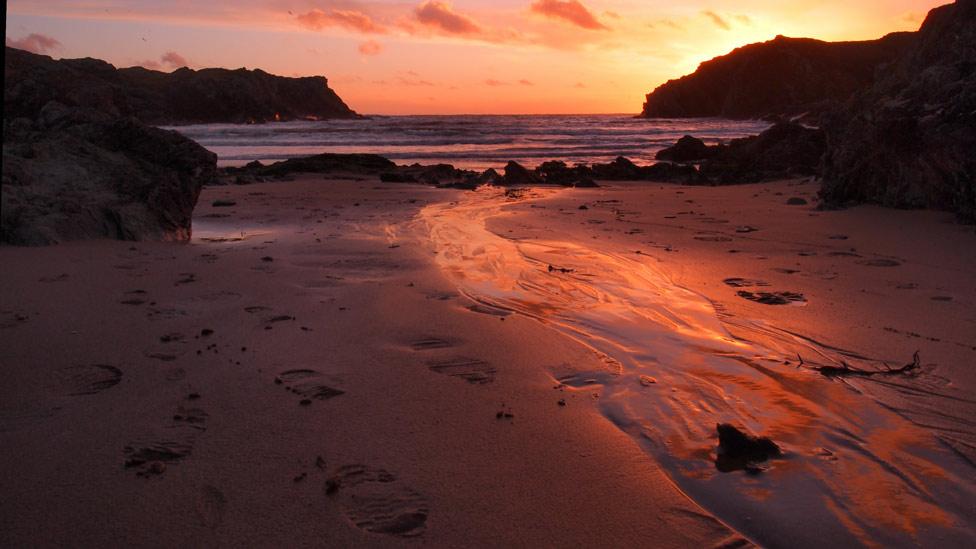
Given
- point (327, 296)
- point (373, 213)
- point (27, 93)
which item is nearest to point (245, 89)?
point (27, 93)

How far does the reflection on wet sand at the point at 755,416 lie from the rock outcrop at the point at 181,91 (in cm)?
4833

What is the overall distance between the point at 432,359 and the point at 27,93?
32.1m

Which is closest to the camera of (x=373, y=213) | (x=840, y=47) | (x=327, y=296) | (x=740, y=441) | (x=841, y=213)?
(x=740, y=441)

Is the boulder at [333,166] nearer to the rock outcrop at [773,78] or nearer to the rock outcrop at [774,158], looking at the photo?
the rock outcrop at [774,158]

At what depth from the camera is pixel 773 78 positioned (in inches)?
3519

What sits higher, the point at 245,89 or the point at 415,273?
the point at 245,89

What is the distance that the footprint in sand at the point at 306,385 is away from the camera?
283 cm

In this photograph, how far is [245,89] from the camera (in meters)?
77.9

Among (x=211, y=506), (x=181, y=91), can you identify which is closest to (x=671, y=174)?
(x=211, y=506)

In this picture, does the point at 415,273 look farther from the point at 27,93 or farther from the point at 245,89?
the point at 245,89

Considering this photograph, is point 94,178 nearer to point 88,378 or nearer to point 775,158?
point 88,378

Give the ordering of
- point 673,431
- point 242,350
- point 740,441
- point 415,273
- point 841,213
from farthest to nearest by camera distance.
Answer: point 841,213 < point 415,273 < point 242,350 < point 673,431 < point 740,441

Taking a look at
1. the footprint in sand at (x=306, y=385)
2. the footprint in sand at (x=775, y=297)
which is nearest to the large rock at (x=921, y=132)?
the footprint in sand at (x=775, y=297)

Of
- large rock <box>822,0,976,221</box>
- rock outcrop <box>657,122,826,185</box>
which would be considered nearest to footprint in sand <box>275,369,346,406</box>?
large rock <box>822,0,976,221</box>
